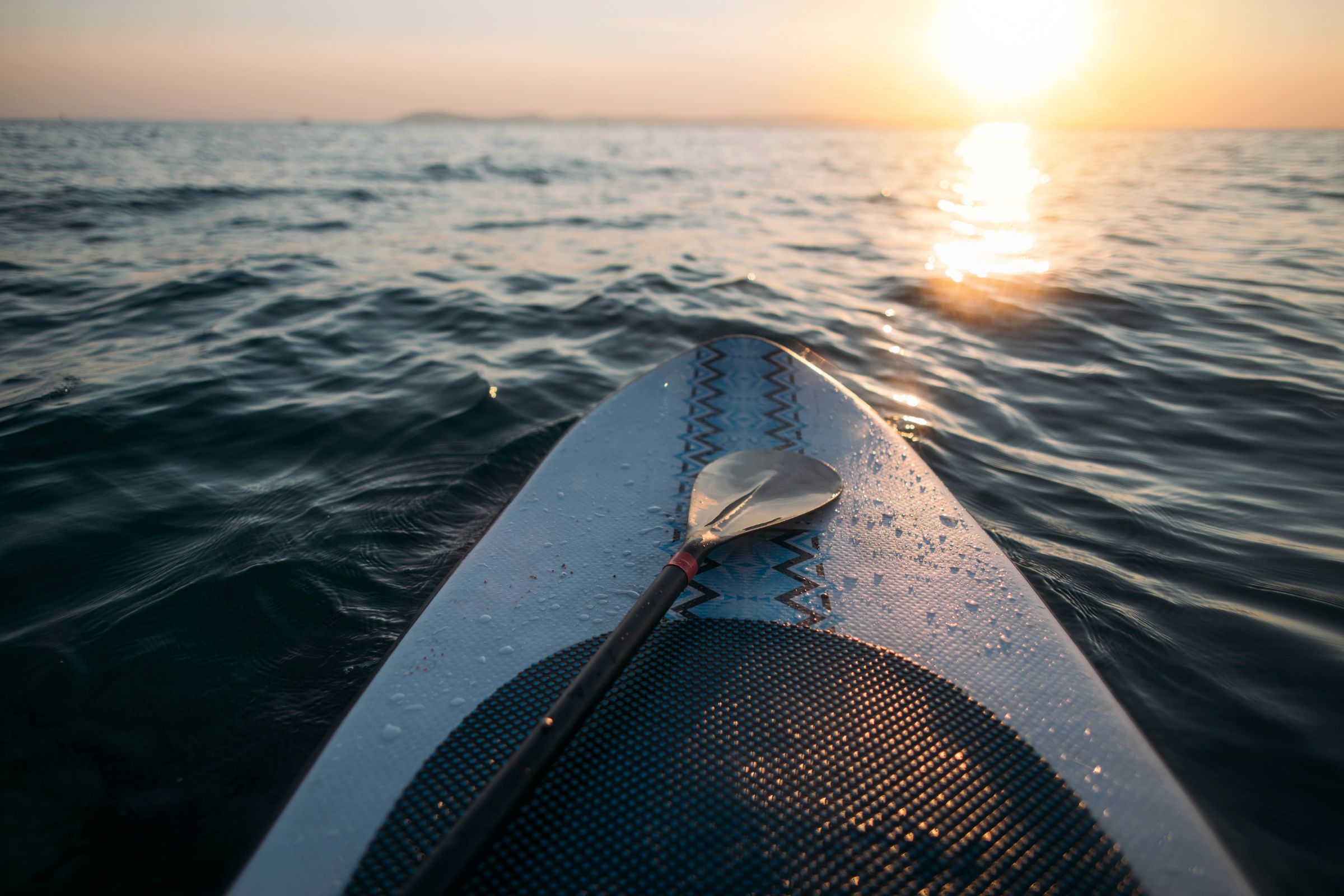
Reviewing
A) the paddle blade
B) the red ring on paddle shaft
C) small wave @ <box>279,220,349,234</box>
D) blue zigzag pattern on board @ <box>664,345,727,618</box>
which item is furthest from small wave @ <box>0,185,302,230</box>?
the red ring on paddle shaft

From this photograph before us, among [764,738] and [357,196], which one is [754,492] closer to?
[764,738]

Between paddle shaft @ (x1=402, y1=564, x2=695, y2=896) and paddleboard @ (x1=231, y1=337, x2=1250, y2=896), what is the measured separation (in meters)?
0.15

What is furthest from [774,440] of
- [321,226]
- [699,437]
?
[321,226]

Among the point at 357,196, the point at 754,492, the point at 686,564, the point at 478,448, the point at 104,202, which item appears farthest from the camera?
the point at 357,196

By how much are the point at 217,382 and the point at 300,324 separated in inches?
50.7

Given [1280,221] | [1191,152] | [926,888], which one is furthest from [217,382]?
[1191,152]

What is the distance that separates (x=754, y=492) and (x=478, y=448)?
178cm

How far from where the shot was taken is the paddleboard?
105cm

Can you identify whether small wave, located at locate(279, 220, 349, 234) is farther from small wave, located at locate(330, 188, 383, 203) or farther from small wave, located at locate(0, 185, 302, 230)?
small wave, located at locate(330, 188, 383, 203)

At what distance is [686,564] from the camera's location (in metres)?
1.46

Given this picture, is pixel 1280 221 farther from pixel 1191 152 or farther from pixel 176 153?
pixel 176 153

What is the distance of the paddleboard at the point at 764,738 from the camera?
1.05 meters

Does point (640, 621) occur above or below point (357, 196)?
below

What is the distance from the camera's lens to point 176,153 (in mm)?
18547
